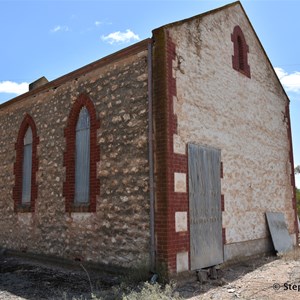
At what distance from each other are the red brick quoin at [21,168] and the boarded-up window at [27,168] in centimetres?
14

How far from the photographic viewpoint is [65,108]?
10281 mm

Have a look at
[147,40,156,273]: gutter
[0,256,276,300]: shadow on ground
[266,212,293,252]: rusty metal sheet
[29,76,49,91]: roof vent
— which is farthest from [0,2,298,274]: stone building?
[29,76,49,91]: roof vent

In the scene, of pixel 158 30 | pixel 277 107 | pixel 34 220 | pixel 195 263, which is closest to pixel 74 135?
pixel 34 220

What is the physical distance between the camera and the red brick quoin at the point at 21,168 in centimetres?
1099

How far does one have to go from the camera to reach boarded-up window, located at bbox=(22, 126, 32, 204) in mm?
11461

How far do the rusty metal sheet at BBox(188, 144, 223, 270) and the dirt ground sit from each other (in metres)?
0.49

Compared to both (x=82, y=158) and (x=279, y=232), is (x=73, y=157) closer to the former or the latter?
(x=82, y=158)

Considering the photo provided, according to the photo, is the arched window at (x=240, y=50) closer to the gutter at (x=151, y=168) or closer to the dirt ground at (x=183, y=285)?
the gutter at (x=151, y=168)

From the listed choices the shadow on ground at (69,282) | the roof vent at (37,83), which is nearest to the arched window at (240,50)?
the shadow on ground at (69,282)

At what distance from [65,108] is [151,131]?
3.53 metres

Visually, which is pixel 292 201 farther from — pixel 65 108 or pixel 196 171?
pixel 65 108

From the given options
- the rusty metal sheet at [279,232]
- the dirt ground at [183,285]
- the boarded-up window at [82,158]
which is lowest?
the dirt ground at [183,285]

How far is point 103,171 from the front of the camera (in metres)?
8.75

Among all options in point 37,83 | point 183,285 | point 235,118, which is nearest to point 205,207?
point 183,285
